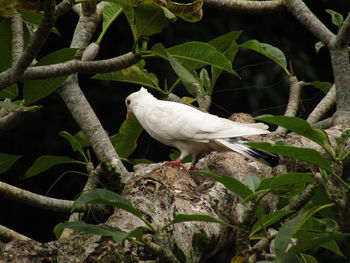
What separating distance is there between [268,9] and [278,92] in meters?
2.82

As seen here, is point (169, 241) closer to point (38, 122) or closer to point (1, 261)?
point (1, 261)

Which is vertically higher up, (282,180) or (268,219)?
(282,180)

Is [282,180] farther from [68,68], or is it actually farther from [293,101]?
[293,101]

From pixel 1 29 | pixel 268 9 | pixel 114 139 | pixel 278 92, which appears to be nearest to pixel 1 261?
pixel 1 29

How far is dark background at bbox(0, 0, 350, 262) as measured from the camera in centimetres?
630

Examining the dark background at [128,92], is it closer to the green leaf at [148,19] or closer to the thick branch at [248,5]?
the thick branch at [248,5]

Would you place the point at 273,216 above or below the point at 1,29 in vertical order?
below

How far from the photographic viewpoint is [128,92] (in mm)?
6617

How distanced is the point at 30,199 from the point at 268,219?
53.4 inches

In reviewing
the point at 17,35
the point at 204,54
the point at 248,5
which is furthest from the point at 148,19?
the point at 248,5

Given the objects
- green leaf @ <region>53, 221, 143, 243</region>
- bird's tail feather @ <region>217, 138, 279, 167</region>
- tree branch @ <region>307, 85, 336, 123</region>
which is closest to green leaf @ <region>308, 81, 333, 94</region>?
tree branch @ <region>307, 85, 336, 123</region>

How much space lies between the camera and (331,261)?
5.89 meters

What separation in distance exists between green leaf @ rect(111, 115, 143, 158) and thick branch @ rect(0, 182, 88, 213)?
79cm

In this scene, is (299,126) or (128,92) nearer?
(299,126)
